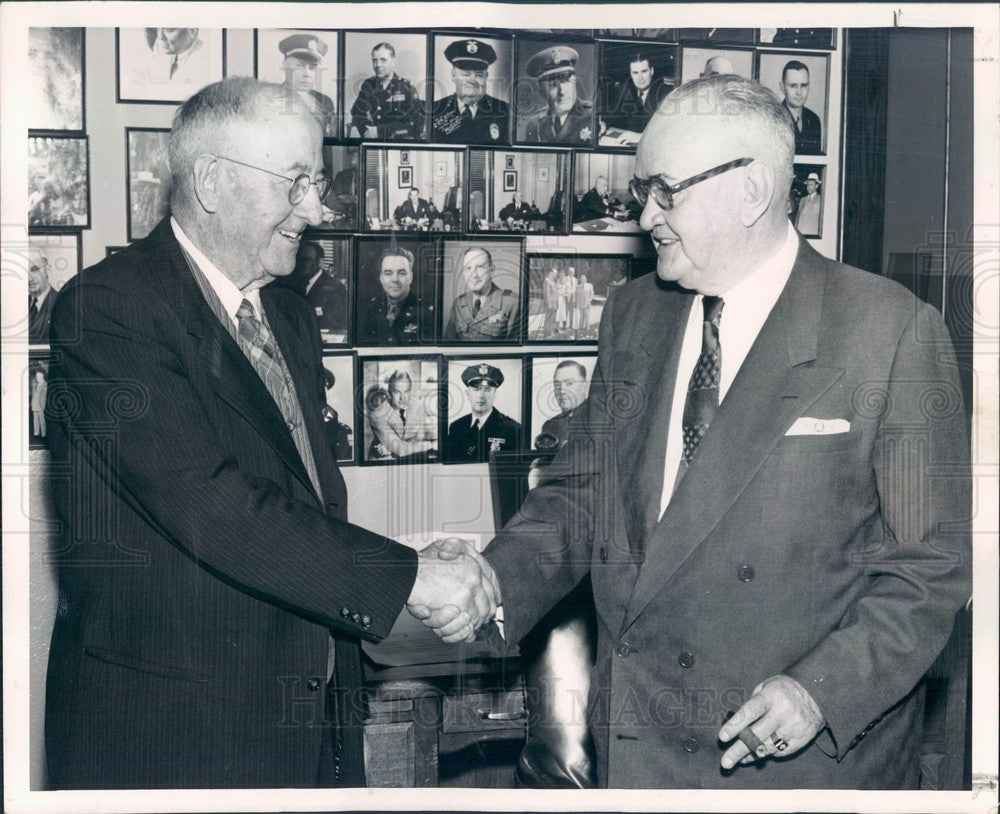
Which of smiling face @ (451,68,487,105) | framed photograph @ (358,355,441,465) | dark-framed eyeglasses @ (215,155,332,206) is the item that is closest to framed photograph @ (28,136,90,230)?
dark-framed eyeglasses @ (215,155,332,206)

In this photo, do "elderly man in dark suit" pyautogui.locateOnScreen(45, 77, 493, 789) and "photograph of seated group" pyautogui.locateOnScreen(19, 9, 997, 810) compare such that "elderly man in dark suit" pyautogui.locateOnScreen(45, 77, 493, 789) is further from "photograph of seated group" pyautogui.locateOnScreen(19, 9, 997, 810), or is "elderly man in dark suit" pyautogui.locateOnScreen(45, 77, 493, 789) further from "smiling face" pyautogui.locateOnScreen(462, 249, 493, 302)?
"smiling face" pyautogui.locateOnScreen(462, 249, 493, 302)

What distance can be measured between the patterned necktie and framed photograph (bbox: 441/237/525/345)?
1.27 feet

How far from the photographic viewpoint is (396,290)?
6.56ft

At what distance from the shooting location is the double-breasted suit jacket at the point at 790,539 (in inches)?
72.4

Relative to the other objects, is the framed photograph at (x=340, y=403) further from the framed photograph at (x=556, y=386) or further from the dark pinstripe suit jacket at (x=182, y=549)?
the framed photograph at (x=556, y=386)

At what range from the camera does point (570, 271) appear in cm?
202

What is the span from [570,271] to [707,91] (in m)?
0.45

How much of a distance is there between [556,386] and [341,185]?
61 centimetres

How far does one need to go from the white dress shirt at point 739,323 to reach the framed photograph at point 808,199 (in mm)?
54

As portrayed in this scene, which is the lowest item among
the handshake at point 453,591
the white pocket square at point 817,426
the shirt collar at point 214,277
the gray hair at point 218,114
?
the handshake at point 453,591

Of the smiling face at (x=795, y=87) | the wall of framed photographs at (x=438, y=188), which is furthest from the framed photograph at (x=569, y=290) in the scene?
the smiling face at (x=795, y=87)

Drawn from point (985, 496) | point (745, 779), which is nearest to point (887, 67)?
point (985, 496)

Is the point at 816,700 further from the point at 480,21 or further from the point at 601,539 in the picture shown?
the point at 480,21

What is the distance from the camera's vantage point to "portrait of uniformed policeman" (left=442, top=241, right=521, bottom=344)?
200 centimetres
